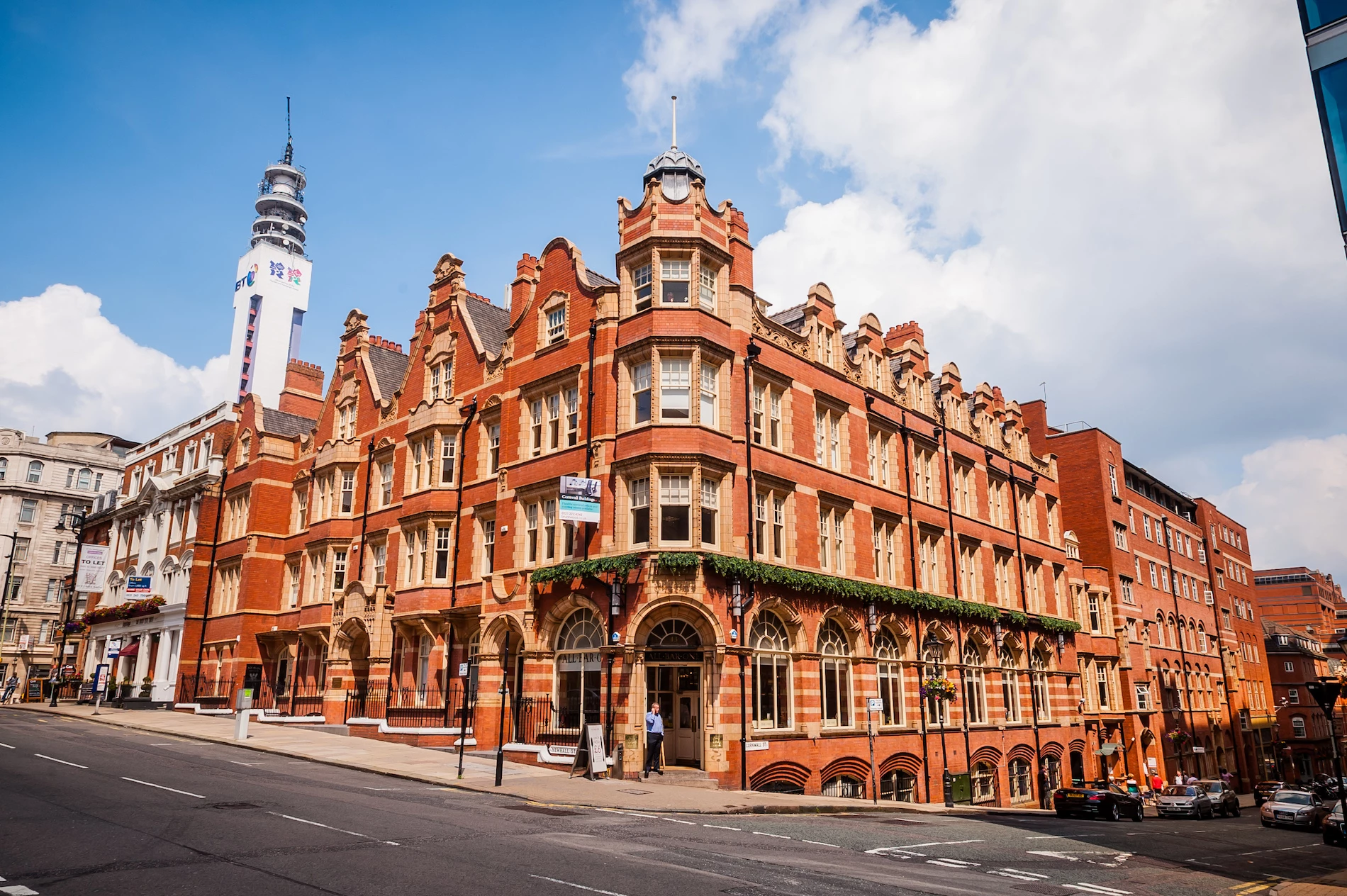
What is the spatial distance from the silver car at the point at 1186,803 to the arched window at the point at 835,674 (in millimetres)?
15241

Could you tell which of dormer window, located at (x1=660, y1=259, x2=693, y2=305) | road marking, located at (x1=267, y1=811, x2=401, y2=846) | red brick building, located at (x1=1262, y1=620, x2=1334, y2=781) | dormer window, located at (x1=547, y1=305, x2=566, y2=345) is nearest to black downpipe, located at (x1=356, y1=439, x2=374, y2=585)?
dormer window, located at (x1=547, y1=305, x2=566, y2=345)

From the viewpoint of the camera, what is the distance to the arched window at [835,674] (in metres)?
28.9

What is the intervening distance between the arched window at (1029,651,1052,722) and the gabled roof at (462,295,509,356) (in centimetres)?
2841

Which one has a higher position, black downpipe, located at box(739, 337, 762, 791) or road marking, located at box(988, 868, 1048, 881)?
black downpipe, located at box(739, 337, 762, 791)

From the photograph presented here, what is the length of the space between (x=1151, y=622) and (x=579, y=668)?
41.2 metres

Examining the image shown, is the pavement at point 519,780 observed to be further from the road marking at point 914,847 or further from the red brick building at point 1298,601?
the red brick building at point 1298,601

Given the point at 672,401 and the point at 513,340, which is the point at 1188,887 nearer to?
the point at 672,401

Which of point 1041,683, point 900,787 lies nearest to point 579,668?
point 900,787

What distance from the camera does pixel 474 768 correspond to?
2470cm

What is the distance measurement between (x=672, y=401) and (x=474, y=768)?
11832 mm

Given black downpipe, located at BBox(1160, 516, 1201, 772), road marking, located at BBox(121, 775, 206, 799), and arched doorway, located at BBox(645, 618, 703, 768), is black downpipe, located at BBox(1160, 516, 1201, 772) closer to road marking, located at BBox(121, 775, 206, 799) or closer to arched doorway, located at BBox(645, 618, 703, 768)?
arched doorway, located at BBox(645, 618, 703, 768)

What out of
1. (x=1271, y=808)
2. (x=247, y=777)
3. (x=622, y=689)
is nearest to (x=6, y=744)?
(x=247, y=777)

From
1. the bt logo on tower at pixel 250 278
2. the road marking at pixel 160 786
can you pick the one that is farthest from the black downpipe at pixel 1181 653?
the bt logo on tower at pixel 250 278

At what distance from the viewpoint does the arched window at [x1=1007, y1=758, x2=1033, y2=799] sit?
38469 millimetres
